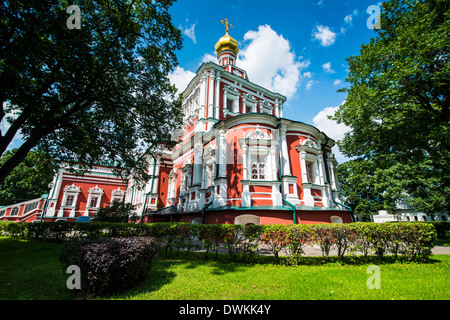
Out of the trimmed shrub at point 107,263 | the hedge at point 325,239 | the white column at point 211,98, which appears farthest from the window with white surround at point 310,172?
the trimmed shrub at point 107,263

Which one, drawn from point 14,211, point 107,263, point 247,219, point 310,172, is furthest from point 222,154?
point 14,211

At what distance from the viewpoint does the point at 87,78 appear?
796cm

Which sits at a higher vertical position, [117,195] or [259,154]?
[117,195]

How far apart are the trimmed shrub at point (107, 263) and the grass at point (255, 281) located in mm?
272

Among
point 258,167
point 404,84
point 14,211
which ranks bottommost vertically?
point 14,211

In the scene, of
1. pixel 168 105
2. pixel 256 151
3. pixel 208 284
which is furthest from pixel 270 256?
pixel 168 105

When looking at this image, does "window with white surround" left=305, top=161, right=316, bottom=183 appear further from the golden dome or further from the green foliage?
the golden dome

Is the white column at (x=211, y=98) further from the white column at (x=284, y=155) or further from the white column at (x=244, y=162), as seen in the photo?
the white column at (x=284, y=155)

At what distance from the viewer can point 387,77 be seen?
30.0 ft

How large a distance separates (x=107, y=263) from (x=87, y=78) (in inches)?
300

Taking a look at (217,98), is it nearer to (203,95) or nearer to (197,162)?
(203,95)

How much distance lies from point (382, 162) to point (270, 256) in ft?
39.8

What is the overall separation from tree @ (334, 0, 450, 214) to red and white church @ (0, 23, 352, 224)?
3.55m
